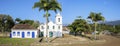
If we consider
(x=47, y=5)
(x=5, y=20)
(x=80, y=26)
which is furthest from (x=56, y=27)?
(x=5, y=20)

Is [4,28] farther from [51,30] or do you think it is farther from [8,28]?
[51,30]

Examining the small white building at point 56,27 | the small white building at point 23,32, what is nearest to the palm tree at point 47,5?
the small white building at point 23,32

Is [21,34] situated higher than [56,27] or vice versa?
[56,27]

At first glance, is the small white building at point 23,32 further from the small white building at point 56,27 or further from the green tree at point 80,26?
the green tree at point 80,26

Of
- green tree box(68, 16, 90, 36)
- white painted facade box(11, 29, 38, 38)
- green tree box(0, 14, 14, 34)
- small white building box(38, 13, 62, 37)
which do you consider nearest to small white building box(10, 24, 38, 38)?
white painted facade box(11, 29, 38, 38)

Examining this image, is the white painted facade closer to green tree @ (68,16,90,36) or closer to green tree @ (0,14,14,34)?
green tree @ (68,16,90,36)

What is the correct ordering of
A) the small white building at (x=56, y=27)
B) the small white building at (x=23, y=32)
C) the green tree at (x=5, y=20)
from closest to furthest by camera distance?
the small white building at (x=23, y=32) < the small white building at (x=56, y=27) < the green tree at (x=5, y=20)

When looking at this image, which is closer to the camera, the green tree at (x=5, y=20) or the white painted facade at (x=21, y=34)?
the white painted facade at (x=21, y=34)

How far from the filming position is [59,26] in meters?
60.0

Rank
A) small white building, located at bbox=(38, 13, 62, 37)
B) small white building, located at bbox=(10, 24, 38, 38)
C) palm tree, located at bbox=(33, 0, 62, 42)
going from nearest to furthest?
1. palm tree, located at bbox=(33, 0, 62, 42)
2. small white building, located at bbox=(10, 24, 38, 38)
3. small white building, located at bbox=(38, 13, 62, 37)

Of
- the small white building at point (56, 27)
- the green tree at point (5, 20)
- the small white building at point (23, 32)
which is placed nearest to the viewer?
the small white building at point (23, 32)

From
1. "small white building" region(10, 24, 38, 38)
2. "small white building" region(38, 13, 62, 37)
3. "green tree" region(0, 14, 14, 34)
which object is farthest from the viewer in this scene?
"green tree" region(0, 14, 14, 34)

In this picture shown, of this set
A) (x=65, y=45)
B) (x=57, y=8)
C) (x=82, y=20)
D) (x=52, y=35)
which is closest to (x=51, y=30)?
(x=52, y=35)

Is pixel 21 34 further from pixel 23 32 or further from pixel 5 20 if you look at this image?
pixel 5 20
